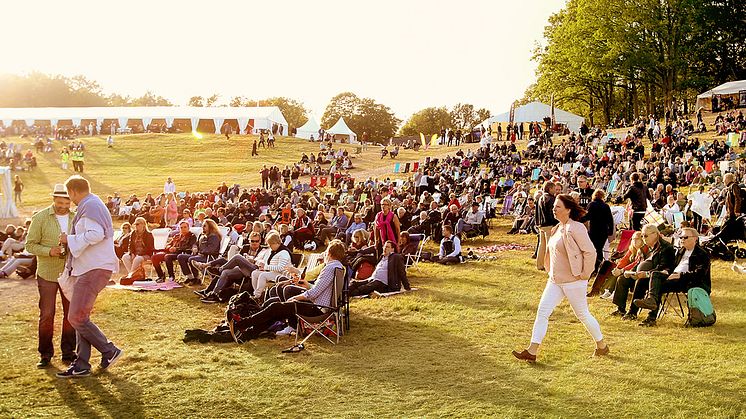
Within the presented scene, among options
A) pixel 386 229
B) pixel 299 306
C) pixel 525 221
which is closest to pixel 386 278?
pixel 386 229

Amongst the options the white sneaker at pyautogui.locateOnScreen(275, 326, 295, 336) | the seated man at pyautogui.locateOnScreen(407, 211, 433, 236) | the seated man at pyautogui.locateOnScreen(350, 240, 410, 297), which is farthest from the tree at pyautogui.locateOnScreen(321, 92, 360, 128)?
the white sneaker at pyautogui.locateOnScreen(275, 326, 295, 336)

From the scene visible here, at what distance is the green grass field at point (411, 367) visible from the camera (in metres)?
5.54

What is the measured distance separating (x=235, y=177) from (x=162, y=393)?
33849mm

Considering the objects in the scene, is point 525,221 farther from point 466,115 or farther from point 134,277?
point 466,115

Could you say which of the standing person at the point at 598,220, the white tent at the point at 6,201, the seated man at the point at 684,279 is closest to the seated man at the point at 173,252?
the standing person at the point at 598,220

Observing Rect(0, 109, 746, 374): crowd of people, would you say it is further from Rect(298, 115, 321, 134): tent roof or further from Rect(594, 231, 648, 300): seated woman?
Rect(298, 115, 321, 134): tent roof

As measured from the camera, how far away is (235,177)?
129ft

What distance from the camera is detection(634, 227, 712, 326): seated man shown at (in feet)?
26.5

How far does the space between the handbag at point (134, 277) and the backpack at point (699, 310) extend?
8904 mm

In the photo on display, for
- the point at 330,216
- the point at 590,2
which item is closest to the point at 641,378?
the point at 330,216

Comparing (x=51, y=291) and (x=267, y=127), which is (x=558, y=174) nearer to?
(x=51, y=291)

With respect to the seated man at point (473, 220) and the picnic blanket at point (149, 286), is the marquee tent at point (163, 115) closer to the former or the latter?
the seated man at point (473, 220)

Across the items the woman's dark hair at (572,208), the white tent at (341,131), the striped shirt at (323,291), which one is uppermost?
the white tent at (341,131)

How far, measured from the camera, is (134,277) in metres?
12.7
